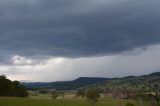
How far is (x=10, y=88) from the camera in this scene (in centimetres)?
18212

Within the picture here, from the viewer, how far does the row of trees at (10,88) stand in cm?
17775

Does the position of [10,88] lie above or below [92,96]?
above

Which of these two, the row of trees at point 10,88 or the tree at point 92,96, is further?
the row of trees at point 10,88

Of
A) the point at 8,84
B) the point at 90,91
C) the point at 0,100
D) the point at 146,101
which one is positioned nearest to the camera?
the point at 0,100

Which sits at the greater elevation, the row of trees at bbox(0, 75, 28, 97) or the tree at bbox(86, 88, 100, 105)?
the row of trees at bbox(0, 75, 28, 97)

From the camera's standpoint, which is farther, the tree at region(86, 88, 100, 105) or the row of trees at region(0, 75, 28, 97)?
the row of trees at region(0, 75, 28, 97)

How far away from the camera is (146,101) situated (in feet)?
541

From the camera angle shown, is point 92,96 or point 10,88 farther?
point 10,88

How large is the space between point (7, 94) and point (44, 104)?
163 feet

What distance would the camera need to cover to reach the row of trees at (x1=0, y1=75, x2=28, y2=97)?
178 m

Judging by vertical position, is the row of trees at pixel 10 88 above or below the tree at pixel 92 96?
above

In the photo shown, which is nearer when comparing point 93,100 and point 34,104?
point 34,104

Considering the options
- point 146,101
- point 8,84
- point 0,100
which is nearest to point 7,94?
point 8,84

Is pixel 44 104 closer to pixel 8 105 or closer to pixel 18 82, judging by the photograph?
pixel 8 105
